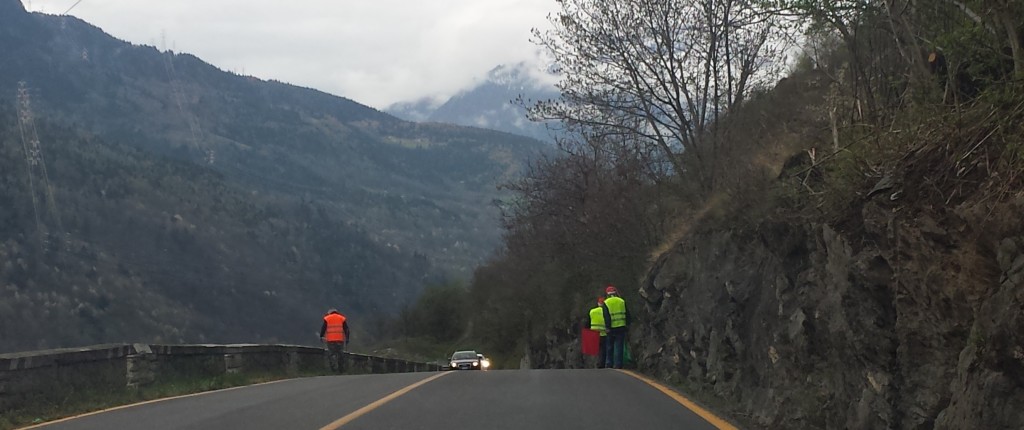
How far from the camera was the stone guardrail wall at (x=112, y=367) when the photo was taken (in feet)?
40.0

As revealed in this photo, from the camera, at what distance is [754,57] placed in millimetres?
26984

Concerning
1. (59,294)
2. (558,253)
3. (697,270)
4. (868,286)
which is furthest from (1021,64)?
(59,294)

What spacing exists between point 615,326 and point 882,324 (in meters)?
15.4

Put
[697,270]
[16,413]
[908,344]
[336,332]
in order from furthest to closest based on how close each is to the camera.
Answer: [336,332] → [697,270] → [16,413] → [908,344]

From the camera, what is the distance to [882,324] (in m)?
8.01

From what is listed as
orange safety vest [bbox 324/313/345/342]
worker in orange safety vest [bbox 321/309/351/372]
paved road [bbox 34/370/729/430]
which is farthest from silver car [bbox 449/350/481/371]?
paved road [bbox 34/370/729/430]

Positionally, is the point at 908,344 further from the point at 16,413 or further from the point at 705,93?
the point at 705,93

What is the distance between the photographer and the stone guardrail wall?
40.0 ft

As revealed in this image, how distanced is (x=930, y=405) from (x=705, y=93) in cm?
2151

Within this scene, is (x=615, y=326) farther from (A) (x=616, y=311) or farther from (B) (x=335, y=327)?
(B) (x=335, y=327)

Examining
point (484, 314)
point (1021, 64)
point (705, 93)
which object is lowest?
point (484, 314)

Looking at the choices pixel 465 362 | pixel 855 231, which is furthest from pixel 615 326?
pixel 465 362

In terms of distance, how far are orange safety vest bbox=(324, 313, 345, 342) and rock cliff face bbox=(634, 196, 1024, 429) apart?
13771 millimetres

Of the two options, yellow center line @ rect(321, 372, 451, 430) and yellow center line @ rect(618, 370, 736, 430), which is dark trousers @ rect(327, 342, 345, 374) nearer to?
yellow center line @ rect(321, 372, 451, 430)
